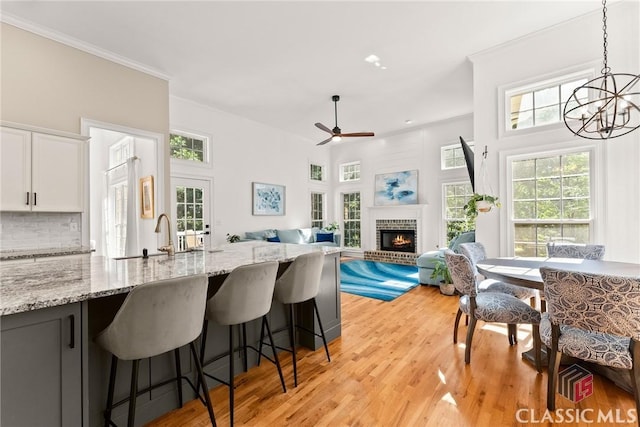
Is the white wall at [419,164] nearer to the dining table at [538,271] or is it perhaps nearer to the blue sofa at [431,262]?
the blue sofa at [431,262]

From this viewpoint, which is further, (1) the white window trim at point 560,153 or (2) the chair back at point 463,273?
(1) the white window trim at point 560,153

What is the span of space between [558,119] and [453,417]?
3.45 m

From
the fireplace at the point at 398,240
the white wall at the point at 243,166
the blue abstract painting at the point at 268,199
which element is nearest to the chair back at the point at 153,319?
the white wall at the point at 243,166

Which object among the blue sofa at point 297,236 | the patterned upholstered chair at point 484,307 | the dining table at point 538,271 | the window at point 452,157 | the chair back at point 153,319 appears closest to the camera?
the chair back at point 153,319

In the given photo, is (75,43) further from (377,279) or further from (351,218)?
(351,218)

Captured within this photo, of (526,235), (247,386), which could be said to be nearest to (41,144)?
(247,386)

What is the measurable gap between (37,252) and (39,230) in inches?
13.8

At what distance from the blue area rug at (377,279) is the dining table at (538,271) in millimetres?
1927

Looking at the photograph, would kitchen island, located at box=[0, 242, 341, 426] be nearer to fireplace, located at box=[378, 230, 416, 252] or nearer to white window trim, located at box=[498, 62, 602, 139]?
white window trim, located at box=[498, 62, 602, 139]

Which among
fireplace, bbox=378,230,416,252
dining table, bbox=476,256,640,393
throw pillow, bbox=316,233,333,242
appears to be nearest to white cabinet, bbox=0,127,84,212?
dining table, bbox=476,256,640,393

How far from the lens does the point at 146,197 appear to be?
443 centimetres

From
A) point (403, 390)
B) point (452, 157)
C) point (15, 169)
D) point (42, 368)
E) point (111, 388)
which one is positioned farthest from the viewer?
point (452, 157)

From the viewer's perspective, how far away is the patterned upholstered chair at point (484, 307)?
2258mm

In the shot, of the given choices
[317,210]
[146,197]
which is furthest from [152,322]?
[317,210]
